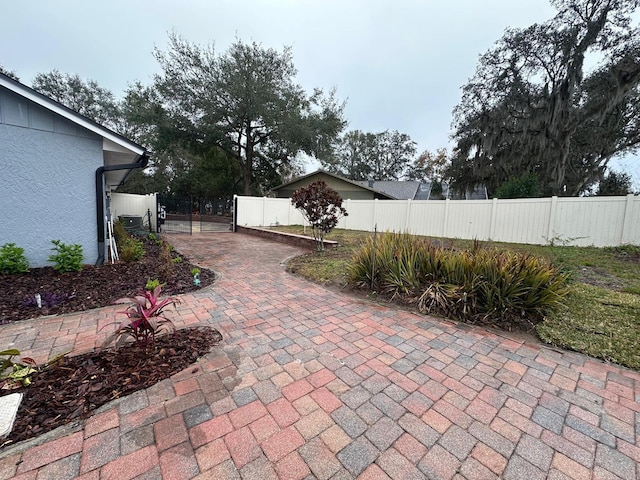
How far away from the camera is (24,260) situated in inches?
172

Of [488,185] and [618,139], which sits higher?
[618,139]

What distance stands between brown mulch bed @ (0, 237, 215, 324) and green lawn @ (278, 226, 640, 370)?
91.9 inches

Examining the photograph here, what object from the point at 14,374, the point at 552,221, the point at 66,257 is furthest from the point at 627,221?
the point at 66,257

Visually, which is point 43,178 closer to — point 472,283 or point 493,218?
point 472,283

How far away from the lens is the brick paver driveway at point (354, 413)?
1.44 meters

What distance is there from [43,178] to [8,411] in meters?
4.56

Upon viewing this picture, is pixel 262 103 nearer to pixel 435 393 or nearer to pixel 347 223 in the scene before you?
pixel 347 223

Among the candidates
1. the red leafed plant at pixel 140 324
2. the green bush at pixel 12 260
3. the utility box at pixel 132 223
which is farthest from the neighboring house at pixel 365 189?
the red leafed plant at pixel 140 324

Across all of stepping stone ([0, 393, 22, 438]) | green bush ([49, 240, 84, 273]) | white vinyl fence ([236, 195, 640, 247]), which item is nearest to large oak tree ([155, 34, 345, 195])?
white vinyl fence ([236, 195, 640, 247])

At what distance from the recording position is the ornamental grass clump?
3.38 meters

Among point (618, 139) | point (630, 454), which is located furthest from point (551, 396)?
point (618, 139)

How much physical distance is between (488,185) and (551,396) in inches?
697

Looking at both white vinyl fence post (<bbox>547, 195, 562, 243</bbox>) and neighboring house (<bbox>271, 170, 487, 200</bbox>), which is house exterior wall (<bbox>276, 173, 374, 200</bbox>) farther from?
white vinyl fence post (<bbox>547, 195, 562, 243</bbox>)

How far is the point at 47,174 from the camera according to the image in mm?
4609
